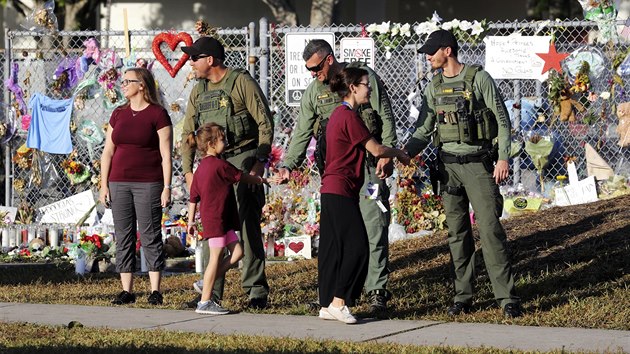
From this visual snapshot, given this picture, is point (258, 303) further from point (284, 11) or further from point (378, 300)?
point (284, 11)

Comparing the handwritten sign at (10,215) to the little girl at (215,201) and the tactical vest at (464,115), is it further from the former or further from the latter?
the tactical vest at (464,115)

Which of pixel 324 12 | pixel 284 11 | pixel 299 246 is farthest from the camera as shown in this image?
pixel 284 11

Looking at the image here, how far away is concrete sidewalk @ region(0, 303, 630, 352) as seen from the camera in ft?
24.2

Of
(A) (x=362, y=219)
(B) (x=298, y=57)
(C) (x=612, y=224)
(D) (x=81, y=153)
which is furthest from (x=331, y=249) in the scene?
(D) (x=81, y=153)

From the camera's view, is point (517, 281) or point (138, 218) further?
point (517, 281)

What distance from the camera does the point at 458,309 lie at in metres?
8.71

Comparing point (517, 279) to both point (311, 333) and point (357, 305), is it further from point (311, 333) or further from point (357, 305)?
point (311, 333)

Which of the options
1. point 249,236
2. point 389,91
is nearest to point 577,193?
point 389,91

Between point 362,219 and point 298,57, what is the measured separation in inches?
218

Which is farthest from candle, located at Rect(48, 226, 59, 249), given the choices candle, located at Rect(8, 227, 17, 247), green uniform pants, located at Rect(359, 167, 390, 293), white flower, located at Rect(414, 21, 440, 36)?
green uniform pants, located at Rect(359, 167, 390, 293)

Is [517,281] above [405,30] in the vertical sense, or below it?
below

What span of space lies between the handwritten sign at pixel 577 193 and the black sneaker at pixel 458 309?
16.6 feet

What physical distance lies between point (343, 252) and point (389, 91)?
613cm

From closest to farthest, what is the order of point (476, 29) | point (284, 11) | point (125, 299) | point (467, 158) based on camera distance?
point (467, 158) → point (125, 299) → point (476, 29) → point (284, 11)
